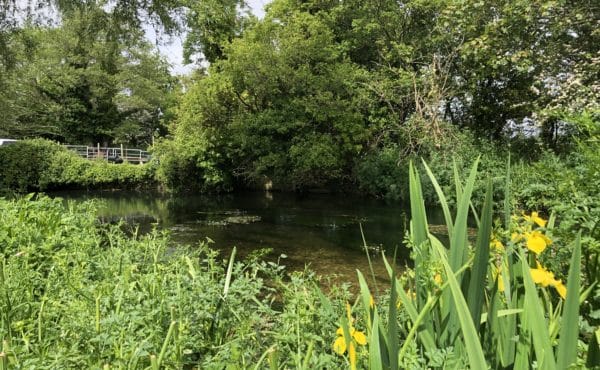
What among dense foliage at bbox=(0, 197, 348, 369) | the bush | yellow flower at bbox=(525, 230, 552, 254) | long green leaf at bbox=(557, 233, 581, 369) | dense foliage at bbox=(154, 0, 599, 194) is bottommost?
dense foliage at bbox=(0, 197, 348, 369)

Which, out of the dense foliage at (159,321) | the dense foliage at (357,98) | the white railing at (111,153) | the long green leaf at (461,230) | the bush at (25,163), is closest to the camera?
the long green leaf at (461,230)

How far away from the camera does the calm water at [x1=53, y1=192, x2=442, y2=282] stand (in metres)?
6.69

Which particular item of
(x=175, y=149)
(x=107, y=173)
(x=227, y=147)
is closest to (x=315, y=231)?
(x=227, y=147)

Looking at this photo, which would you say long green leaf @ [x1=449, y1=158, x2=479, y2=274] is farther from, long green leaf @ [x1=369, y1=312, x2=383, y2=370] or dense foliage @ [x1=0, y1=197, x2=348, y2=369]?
dense foliage @ [x1=0, y1=197, x2=348, y2=369]

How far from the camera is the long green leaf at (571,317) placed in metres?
0.84

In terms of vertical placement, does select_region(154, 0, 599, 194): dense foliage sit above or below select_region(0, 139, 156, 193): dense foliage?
above

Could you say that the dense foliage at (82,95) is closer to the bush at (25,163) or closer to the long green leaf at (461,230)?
the bush at (25,163)

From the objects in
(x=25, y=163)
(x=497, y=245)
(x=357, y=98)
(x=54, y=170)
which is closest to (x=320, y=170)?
(x=357, y=98)

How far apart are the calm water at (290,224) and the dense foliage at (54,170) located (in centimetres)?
320

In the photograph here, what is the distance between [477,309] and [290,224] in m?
8.86

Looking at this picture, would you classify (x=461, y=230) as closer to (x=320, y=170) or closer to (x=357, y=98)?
(x=357, y=98)

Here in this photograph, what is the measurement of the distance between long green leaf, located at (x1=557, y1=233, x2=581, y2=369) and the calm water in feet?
14.8

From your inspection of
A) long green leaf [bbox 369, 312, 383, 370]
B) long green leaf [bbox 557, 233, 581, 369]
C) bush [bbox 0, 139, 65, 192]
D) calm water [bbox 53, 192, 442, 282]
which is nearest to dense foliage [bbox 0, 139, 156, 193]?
bush [bbox 0, 139, 65, 192]

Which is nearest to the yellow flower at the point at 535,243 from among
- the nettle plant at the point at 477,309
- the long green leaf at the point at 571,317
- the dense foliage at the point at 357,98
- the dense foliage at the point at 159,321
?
the nettle plant at the point at 477,309
